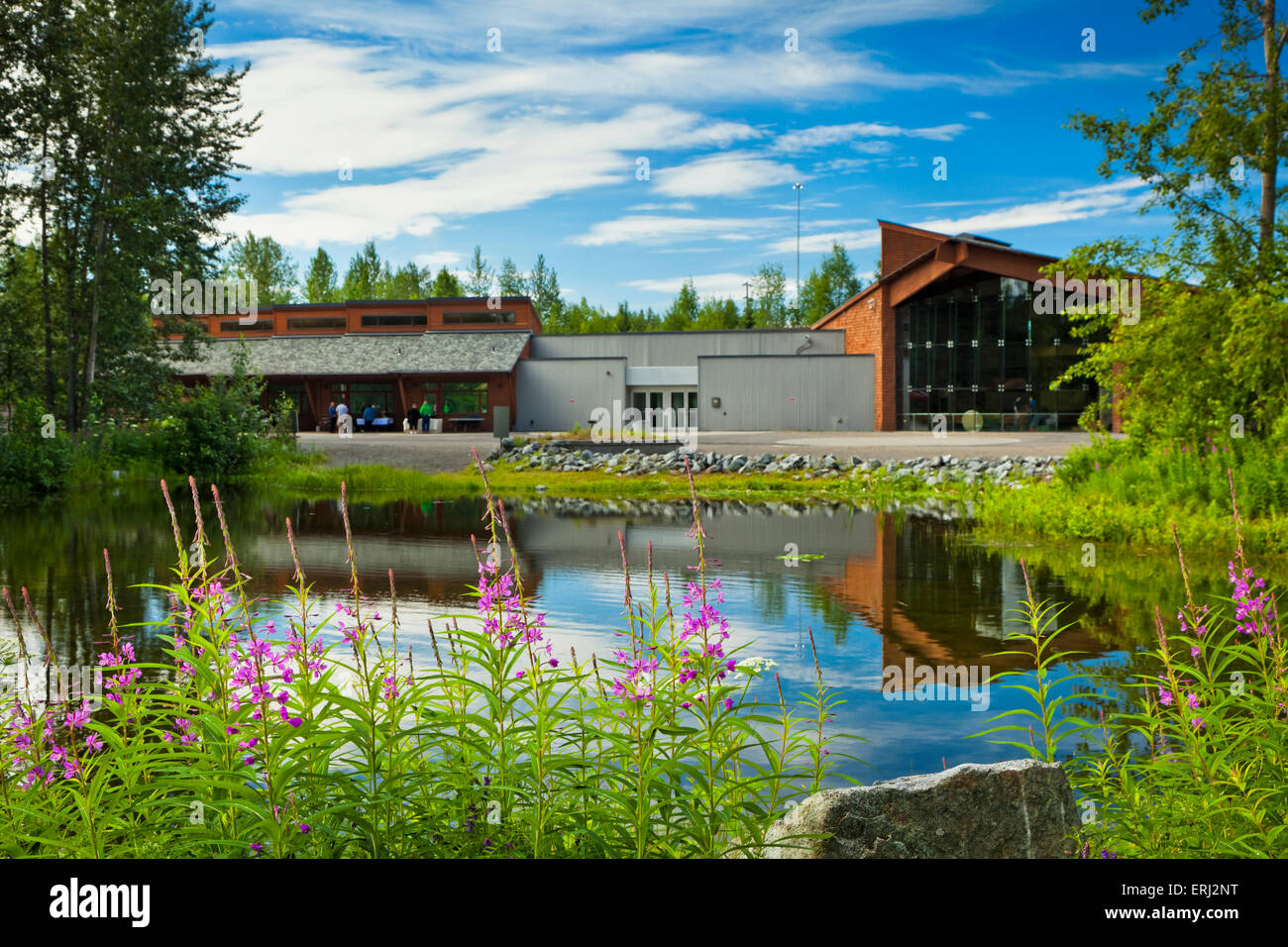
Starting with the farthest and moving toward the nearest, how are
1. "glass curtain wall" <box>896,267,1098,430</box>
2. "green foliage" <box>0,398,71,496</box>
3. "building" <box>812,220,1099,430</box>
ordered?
"glass curtain wall" <box>896,267,1098,430</box>
"building" <box>812,220,1099,430</box>
"green foliage" <box>0,398,71,496</box>

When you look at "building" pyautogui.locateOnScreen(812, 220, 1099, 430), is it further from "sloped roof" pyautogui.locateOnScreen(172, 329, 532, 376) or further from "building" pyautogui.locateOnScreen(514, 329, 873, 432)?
"sloped roof" pyautogui.locateOnScreen(172, 329, 532, 376)

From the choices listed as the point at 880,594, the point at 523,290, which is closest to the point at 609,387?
the point at 880,594

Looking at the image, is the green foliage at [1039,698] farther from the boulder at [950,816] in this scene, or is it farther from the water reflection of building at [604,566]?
the water reflection of building at [604,566]

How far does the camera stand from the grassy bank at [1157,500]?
515 inches

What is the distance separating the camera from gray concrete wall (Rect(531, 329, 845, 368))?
51688 mm

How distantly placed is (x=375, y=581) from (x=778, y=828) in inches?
346

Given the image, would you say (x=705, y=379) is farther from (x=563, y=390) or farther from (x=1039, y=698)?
(x=1039, y=698)

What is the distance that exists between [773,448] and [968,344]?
15.2 meters

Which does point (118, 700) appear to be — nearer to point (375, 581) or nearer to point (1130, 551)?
point (375, 581)

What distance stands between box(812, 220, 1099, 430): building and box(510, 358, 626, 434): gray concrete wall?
12329 millimetres

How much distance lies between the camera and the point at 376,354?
50312mm

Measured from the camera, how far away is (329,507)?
20.9 metres

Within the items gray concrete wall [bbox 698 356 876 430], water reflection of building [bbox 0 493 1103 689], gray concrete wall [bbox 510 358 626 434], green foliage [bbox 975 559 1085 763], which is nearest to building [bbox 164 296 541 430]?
gray concrete wall [bbox 510 358 626 434]

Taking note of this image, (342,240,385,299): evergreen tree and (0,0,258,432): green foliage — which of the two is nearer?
(0,0,258,432): green foliage
